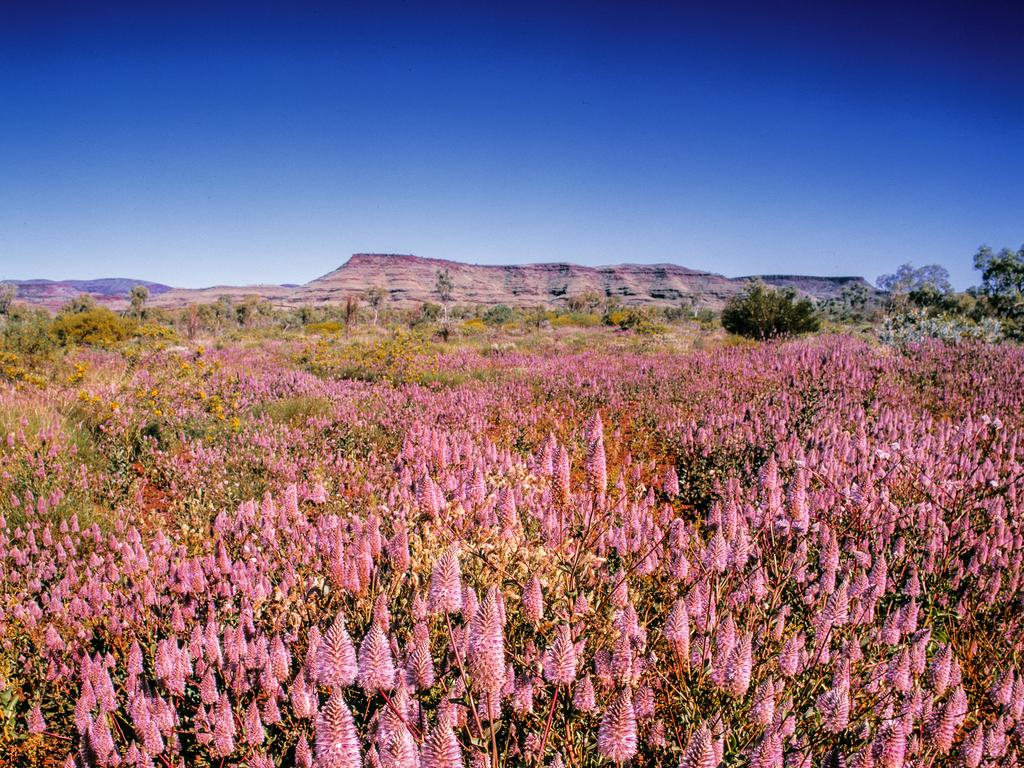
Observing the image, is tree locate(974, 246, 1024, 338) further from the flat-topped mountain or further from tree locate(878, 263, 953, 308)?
the flat-topped mountain

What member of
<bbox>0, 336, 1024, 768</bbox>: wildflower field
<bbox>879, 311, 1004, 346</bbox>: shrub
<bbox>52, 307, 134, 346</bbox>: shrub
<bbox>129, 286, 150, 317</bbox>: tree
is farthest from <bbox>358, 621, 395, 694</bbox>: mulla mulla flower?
<bbox>129, 286, 150, 317</bbox>: tree

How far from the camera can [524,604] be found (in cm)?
179

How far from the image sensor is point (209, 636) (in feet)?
7.04

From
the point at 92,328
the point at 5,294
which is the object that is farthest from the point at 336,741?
the point at 5,294

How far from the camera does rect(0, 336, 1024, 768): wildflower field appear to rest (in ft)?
5.23

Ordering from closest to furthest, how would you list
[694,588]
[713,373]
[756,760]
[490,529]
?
1. [756,760]
2. [694,588]
3. [490,529]
4. [713,373]

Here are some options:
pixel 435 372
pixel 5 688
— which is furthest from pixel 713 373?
pixel 5 688

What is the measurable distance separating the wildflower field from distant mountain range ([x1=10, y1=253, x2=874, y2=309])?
145 m

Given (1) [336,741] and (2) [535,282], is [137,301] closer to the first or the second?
(1) [336,741]

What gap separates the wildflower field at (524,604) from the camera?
1.59 meters

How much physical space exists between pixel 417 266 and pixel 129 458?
193733mm

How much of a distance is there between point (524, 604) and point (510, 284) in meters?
185

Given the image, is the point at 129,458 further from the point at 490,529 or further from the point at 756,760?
the point at 756,760

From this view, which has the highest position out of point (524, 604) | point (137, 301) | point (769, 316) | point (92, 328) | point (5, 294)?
point (5, 294)
